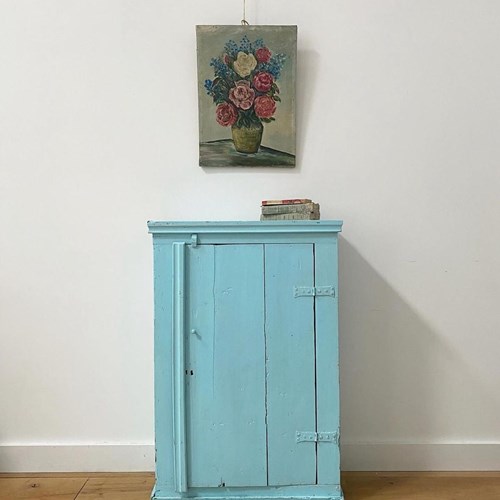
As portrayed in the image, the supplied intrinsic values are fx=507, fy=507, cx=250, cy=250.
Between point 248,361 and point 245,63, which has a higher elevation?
point 245,63

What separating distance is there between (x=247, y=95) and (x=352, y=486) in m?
1.51

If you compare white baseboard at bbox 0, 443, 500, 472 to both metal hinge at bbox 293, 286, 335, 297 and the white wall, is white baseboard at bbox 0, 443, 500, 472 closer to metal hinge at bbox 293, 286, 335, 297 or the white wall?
the white wall

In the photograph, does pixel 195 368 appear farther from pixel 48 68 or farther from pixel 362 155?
pixel 48 68

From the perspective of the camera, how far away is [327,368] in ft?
5.48

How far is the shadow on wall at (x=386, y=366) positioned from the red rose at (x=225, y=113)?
644mm

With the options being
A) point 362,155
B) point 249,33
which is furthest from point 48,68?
point 362,155

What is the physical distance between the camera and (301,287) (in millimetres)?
1662

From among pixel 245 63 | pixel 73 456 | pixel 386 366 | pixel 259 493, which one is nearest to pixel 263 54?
pixel 245 63

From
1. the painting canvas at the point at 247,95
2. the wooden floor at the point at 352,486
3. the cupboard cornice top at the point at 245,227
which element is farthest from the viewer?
the painting canvas at the point at 247,95

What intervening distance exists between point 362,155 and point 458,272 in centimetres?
59

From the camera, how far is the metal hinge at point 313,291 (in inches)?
65.4

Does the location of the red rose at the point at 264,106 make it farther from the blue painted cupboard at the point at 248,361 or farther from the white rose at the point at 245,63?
the blue painted cupboard at the point at 248,361

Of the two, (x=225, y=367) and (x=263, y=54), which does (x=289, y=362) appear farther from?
(x=263, y=54)

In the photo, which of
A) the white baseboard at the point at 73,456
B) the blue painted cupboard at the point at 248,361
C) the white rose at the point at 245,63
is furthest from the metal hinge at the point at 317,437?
the white rose at the point at 245,63
